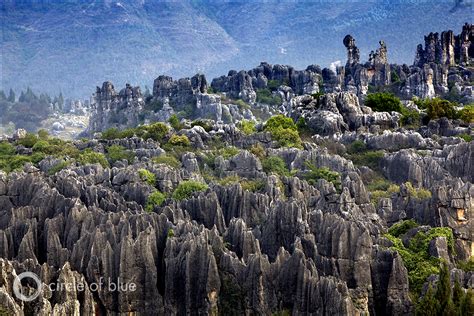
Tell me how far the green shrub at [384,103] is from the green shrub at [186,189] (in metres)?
33.3

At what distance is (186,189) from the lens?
39094mm

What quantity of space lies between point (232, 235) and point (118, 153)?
28.3 meters

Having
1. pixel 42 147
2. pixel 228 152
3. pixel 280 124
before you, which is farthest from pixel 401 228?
pixel 42 147

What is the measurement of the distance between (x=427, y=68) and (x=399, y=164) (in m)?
47.9

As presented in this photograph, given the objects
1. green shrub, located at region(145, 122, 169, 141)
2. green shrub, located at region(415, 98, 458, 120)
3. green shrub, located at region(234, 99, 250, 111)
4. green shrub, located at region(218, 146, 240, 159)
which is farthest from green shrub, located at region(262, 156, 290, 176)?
green shrub, located at region(234, 99, 250, 111)

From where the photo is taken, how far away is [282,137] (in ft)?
189

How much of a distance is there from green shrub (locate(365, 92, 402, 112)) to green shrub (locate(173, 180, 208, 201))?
33.3 meters

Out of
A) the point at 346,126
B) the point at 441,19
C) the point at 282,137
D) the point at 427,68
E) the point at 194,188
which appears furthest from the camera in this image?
the point at 441,19

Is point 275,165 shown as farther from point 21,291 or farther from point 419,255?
point 21,291

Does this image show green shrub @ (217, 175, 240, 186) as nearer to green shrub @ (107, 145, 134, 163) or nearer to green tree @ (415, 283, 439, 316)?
green shrub @ (107, 145, 134, 163)

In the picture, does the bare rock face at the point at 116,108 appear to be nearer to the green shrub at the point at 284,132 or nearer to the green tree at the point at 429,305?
the green shrub at the point at 284,132

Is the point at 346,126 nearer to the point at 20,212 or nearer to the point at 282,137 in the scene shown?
the point at 282,137

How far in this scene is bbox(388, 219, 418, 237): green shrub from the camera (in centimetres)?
3192

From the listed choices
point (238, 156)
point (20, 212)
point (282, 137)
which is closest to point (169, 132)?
point (282, 137)
